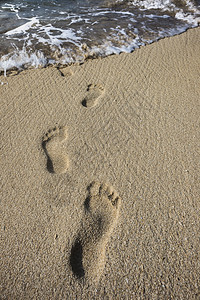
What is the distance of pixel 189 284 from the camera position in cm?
135

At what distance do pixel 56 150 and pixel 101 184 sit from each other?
1.93ft

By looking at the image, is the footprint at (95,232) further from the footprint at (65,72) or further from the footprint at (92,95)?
the footprint at (65,72)

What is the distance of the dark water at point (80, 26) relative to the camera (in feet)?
11.0

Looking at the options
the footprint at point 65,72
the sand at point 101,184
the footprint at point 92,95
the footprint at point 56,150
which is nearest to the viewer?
the sand at point 101,184

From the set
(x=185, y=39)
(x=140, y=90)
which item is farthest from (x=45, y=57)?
(x=185, y=39)

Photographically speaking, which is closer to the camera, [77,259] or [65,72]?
[77,259]

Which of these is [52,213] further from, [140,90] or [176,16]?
[176,16]

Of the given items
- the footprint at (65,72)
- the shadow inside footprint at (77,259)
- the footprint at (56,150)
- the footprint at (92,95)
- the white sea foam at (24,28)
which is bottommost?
the shadow inside footprint at (77,259)

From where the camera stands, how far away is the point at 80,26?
4195 mm

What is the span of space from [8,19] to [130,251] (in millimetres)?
5098

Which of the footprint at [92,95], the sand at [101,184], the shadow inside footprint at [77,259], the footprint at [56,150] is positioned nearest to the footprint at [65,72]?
the sand at [101,184]

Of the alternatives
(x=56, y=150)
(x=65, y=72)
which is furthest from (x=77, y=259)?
(x=65, y=72)

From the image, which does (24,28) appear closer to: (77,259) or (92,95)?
(92,95)

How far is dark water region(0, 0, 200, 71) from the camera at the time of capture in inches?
132
